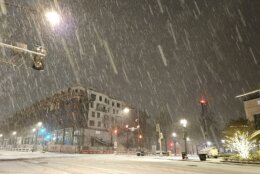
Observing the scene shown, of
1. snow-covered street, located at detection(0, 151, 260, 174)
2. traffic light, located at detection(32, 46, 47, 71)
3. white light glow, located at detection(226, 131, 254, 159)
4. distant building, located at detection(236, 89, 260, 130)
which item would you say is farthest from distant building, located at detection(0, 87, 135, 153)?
traffic light, located at detection(32, 46, 47, 71)

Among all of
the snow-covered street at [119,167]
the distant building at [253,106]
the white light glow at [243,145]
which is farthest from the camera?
the distant building at [253,106]

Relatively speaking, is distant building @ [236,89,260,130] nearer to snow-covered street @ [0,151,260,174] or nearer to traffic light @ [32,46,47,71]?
snow-covered street @ [0,151,260,174]

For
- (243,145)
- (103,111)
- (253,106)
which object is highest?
(103,111)

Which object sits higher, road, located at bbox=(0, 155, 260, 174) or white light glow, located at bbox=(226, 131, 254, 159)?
white light glow, located at bbox=(226, 131, 254, 159)

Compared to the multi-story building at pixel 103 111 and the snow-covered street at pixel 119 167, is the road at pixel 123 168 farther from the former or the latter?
the multi-story building at pixel 103 111

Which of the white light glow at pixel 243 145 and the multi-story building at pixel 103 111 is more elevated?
the multi-story building at pixel 103 111

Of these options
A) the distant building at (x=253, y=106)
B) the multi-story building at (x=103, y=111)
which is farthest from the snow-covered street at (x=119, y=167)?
the multi-story building at (x=103, y=111)

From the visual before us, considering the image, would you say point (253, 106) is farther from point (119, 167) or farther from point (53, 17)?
point (53, 17)

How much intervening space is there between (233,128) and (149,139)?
51.2m

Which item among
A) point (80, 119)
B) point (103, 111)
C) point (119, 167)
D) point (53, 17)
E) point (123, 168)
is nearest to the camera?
point (53, 17)

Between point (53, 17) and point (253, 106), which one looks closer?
point (53, 17)

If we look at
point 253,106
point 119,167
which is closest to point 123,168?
point 119,167

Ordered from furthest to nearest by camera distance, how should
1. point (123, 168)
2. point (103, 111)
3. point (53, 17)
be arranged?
point (103, 111), point (123, 168), point (53, 17)

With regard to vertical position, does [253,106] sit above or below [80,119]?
below
